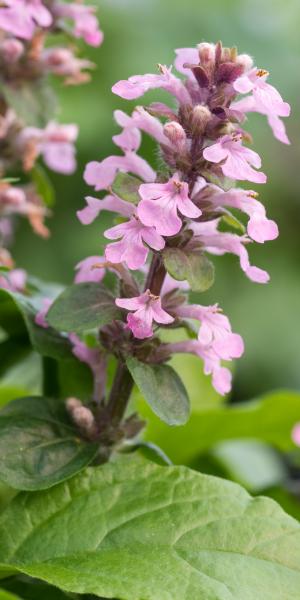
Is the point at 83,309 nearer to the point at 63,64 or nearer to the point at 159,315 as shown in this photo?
the point at 159,315

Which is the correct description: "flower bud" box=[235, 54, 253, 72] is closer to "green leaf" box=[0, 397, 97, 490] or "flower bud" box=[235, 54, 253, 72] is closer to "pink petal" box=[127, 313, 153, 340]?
"pink petal" box=[127, 313, 153, 340]

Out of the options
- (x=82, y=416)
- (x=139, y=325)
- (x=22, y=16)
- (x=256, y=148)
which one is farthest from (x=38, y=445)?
(x=256, y=148)

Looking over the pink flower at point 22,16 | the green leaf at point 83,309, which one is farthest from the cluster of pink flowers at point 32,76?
the green leaf at point 83,309

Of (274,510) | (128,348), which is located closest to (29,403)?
(128,348)

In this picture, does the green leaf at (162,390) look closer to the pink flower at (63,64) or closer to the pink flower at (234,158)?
the pink flower at (234,158)

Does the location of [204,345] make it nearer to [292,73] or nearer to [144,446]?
[144,446]

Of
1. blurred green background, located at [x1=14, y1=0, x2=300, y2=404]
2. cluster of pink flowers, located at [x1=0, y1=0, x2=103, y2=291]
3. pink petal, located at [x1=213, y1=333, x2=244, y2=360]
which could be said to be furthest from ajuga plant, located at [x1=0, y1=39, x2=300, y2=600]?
blurred green background, located at [x1=14, y1=0, x2=300, y2=404]
